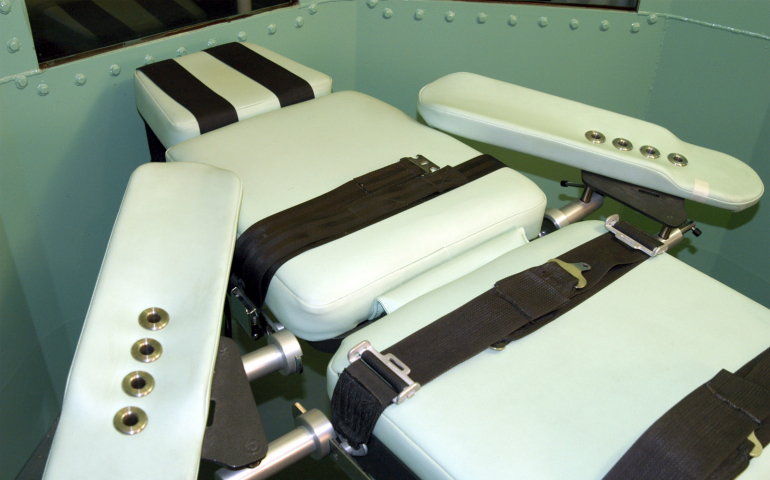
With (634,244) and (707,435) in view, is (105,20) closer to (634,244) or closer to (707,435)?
(634,244)

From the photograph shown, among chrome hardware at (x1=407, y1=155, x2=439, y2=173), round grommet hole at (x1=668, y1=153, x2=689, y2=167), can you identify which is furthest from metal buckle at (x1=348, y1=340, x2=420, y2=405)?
round grommet hole at (x1=668, y1=153, x2=689, y2=167)

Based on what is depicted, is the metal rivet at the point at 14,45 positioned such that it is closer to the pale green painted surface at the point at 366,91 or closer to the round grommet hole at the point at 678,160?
the pale green painted surface at the point at 366,91

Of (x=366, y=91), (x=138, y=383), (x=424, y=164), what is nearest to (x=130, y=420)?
(x=138, y=383)

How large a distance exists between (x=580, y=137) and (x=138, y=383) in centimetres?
80

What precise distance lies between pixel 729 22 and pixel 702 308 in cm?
93

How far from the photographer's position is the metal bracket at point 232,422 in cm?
67

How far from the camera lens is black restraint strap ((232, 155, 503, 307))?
2.91ft

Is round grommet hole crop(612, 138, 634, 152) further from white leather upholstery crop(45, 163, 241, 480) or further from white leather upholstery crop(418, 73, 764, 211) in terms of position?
white leather upholstery crop(45, 163, 241, 480)

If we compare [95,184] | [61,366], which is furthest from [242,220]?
[61,366]

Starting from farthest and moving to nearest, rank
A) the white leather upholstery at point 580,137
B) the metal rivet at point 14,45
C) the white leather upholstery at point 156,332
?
the metal rivet at point 14,45 < the white leather upholstery at point 580,137 < the white leather upholstery at point 156,332

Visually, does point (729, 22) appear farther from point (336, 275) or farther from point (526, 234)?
point (336, 275)

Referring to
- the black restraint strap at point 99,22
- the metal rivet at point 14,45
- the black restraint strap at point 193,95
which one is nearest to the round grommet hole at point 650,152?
the black restraint strap at point 193,95

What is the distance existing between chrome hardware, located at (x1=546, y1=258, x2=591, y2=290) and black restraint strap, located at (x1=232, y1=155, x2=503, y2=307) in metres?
0.24

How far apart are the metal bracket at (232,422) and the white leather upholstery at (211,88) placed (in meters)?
0.53
